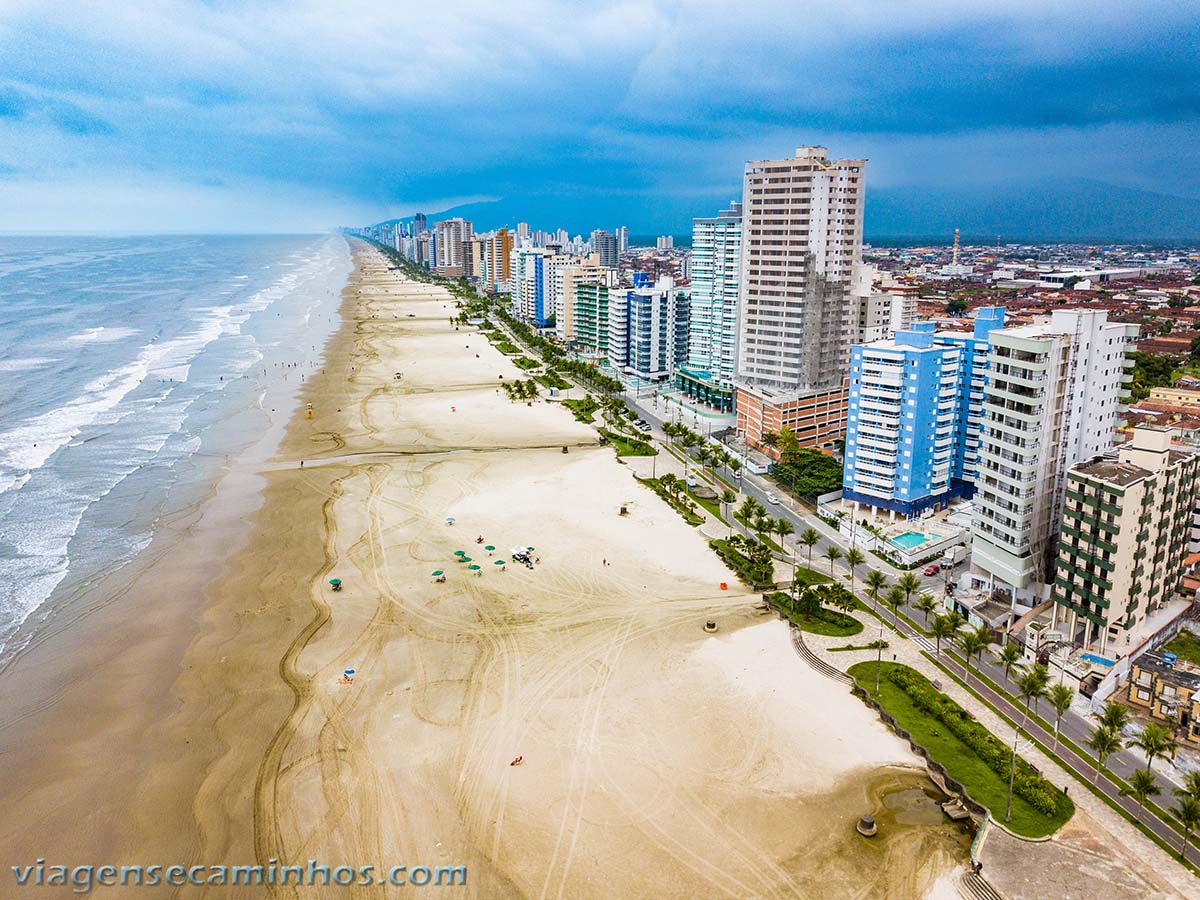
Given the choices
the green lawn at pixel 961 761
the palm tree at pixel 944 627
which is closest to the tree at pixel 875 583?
the palm tree at pixel 944 627

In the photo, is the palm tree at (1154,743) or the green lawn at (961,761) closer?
the green lawn at (961,761)

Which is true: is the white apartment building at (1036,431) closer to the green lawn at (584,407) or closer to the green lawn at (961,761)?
the green lawn at (961,761)

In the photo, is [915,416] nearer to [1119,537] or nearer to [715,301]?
[1119,537]

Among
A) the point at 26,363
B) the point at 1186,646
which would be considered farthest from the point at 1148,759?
the point at 26,363

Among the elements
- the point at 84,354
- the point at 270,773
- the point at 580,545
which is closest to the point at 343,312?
the point at 84,354

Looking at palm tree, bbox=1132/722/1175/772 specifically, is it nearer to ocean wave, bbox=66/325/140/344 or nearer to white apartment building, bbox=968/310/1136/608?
white apartment building, bbox=968/310/1136/608

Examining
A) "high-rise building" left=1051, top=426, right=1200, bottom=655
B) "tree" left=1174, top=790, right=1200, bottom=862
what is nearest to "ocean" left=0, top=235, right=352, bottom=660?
"tree" left=1174, top=790, right=1200, bottom=862
